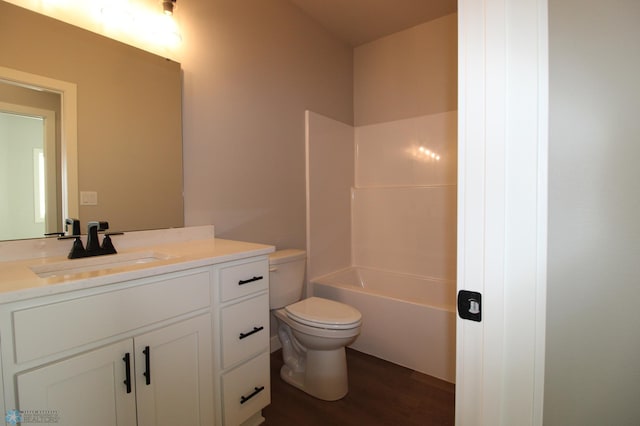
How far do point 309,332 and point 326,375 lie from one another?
11.7 inches

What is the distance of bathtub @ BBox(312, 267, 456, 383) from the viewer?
6.39ft

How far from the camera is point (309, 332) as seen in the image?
1.71 m

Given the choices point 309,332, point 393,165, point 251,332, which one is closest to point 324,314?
point 309,332

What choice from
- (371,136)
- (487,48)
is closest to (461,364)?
(487,48)

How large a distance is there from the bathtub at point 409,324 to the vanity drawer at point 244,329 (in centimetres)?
101

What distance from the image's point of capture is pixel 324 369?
177 cm

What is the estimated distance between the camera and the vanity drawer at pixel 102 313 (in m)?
0.81

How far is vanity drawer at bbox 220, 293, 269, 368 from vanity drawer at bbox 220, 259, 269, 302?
0.05 m

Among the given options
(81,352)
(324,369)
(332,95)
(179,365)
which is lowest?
(324,369)

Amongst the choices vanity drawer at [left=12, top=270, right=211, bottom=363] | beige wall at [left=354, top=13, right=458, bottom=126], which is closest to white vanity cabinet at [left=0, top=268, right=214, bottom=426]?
vanity drawer at [left=12, top=270, right=211, bottom=363]

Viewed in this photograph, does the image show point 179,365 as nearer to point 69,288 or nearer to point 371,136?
point 69,288

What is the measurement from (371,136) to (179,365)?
2.60 meters

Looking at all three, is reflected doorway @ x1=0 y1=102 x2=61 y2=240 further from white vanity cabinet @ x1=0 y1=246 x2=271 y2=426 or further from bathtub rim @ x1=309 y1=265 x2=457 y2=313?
bathtub rim @ x1=309 y1=265 x2=457 y2=313

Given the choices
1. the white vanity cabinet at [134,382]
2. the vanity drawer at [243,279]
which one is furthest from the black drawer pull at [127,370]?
the vanity drawer at [243,279]
